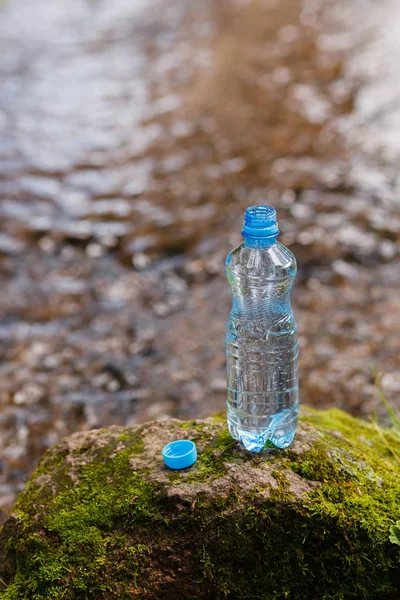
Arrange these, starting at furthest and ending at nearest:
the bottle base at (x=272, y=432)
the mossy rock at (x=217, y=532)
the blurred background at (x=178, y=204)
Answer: the blurred background at (x=178, y=204), the bottle base at (x=272, y=432), the mossy rock at (x=217, y=532)

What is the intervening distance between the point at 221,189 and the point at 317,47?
5.68m

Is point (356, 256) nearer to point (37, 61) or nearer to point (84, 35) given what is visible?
point (37, 61)

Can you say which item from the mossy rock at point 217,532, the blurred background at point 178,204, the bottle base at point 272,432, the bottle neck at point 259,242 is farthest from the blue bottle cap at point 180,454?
the blurred background at point 178,204

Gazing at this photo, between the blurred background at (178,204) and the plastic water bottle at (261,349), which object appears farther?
the blurred background at (178,204)

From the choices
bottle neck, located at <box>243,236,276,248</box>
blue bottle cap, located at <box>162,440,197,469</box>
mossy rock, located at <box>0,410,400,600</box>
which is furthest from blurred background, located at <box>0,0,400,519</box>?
bottle neck, located at <box>243,236,276,248</box>

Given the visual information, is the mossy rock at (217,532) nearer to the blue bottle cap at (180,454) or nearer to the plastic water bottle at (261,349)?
the blue bottle cap at (180,454)

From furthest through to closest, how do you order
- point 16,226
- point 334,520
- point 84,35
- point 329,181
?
point 84,35, point 329,181, point 16,226, point 334,520

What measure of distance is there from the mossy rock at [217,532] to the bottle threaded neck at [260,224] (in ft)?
2.96

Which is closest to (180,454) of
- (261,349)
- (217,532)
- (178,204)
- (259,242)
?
(217,532)

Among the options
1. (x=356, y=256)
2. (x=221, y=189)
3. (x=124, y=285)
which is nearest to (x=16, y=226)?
(x=124, y=285)

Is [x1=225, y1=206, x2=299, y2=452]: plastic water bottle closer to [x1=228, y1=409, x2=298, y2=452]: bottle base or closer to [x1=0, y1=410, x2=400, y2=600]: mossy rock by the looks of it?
[x1=228, y1=409, x2=298, y2=452]: bottle base

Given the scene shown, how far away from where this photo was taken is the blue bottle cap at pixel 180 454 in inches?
108

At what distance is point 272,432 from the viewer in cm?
293

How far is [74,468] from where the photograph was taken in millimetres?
2949
